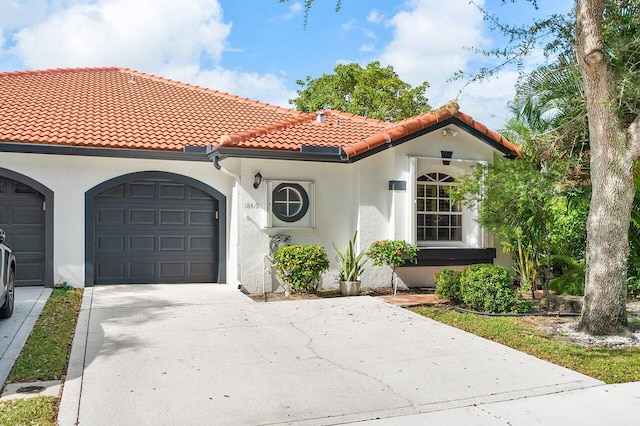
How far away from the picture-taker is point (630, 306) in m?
10.6

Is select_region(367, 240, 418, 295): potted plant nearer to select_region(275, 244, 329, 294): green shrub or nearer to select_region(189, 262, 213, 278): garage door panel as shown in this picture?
select_region(275, 244, 329, 294): green shrub

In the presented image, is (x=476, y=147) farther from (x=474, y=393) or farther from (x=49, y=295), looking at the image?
(x=49, y=295)

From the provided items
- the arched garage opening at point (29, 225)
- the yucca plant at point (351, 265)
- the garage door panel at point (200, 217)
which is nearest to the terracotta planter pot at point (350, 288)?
the yucca plant at point (351, 265)

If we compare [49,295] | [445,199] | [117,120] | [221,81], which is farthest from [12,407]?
[221,81]

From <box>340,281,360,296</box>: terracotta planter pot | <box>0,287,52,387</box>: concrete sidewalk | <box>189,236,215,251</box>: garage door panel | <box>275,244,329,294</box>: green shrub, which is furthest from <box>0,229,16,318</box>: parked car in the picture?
<box>340,281,360,296</box>: terracotta planter pot

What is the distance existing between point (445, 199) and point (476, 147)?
1.39 metres

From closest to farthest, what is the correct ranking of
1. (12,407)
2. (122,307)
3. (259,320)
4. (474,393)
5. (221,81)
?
(12,407) < (474,393) < (259,320) < (122,307) < (221,81)

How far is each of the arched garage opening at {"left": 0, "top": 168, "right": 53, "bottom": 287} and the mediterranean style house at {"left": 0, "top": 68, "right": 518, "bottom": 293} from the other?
0.02m


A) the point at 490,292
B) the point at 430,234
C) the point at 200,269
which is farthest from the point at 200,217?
the point at 490,292

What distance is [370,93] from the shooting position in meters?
26.7

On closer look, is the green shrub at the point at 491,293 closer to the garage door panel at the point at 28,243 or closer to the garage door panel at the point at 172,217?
the garage door panel at the point at 172,217

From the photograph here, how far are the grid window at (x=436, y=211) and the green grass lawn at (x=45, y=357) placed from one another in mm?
7268

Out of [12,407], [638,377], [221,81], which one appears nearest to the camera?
[12,407]

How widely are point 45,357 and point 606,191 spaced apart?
297 inches
